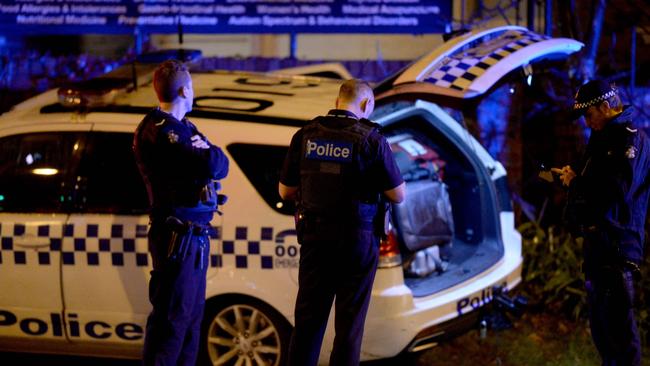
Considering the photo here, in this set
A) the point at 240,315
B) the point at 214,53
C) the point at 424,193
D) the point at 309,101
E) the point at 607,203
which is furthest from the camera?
the point at 214,53

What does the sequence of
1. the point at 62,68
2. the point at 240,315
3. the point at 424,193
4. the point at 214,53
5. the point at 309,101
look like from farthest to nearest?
the point at 214,53 → the point at 62,68 → the point at 424,193 → the point at 309,101 → the point at 240,315

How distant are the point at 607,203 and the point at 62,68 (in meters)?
5.62

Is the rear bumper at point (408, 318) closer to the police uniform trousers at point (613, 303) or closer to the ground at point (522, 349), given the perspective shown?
the ground at point (522, 349)

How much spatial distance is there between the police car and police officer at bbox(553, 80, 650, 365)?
0.54 m

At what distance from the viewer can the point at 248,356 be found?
15.1ft

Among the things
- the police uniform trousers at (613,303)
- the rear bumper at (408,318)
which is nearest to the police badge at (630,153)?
the police uniform trousers at (613,303)

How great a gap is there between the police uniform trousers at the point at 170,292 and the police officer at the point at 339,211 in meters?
0.52

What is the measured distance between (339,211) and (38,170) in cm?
195

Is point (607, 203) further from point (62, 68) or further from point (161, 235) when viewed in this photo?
point (62, 68)

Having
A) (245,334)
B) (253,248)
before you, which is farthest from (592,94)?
(245,334)

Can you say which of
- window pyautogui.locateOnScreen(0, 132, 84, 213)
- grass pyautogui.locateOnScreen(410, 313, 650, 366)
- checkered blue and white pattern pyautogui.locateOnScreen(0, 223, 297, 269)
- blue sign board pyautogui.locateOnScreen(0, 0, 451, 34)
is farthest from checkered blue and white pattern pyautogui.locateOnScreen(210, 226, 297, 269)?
blue sign board pyautogui.locateOnScreen(0, 0, 451, 34)

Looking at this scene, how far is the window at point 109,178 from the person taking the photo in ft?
15.3

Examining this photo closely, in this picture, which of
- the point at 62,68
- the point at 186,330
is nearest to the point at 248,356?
the point at 186,330

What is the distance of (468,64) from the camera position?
4.39 m
